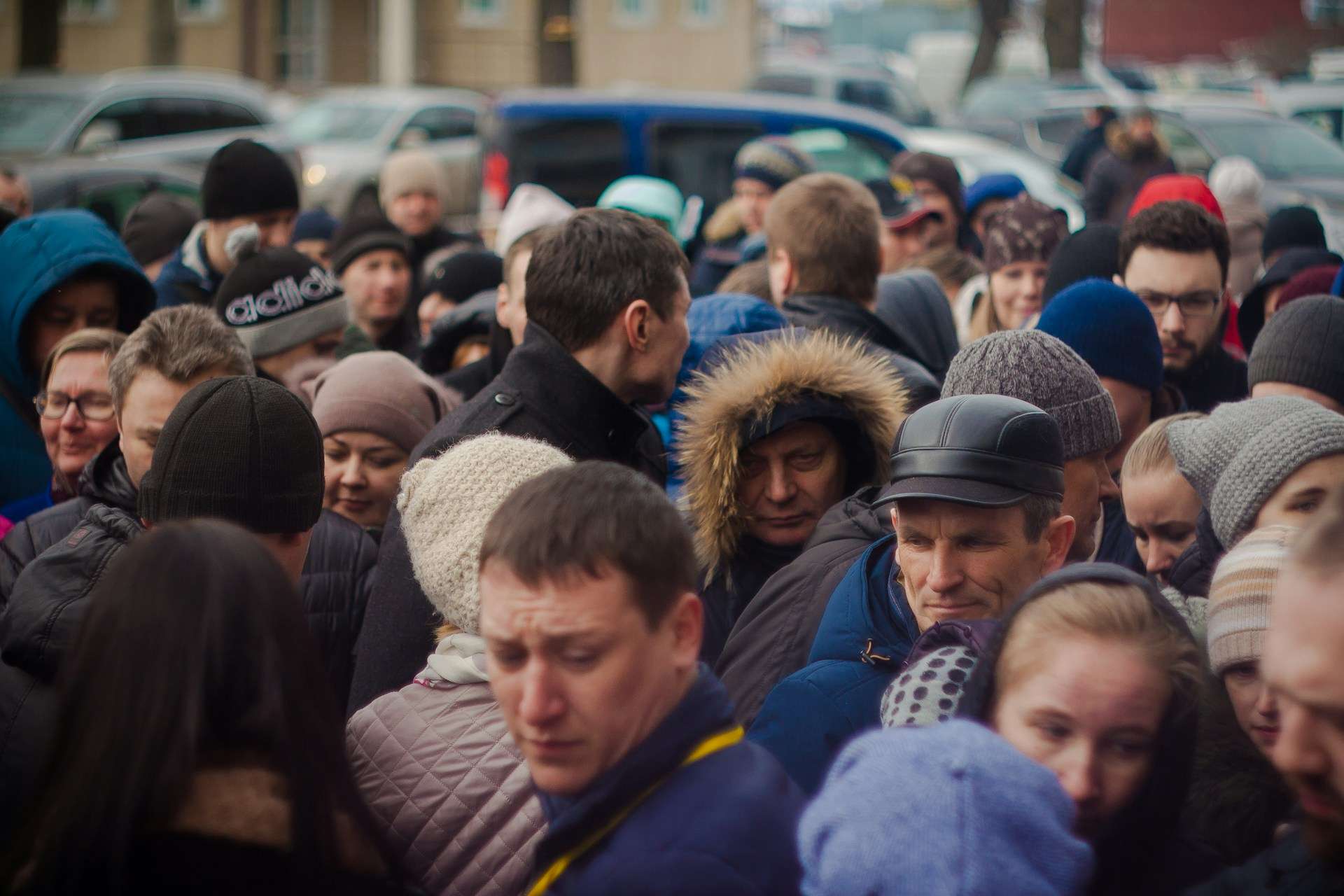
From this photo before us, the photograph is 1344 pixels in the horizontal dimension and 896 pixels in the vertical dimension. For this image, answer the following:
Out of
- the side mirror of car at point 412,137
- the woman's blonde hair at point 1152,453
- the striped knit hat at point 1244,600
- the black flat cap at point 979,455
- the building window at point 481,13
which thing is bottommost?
the striped knit hat at point 1244,600

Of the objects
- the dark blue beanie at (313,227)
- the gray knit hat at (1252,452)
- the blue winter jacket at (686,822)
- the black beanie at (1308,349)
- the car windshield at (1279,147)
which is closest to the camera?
the blue winter jacket at (686,822)

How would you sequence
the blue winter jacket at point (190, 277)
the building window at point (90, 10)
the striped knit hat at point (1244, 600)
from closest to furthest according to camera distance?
the striped knit hat at point (1244, 600) < the blue winter jacket at point (190, 277) < the building window at point (90, 10)

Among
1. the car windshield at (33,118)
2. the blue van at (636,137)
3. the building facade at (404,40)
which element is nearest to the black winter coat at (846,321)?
the blue van at (636,137)

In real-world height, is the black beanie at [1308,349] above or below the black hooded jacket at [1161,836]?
above

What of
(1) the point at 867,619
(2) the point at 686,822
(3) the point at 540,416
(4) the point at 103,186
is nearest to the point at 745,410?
(3) the point at 540,416

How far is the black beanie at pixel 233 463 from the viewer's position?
119 inches

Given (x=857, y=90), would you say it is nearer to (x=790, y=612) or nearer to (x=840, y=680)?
(x=790, y=612)

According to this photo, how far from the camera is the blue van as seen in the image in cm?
1280

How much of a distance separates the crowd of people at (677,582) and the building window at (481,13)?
33647mm

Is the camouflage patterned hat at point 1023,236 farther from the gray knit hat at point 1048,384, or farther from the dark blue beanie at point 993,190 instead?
the gray knit hat at point 1048,384

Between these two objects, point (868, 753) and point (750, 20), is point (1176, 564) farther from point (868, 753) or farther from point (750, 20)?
point (750, 20)

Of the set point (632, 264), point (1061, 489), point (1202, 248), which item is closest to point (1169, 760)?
point (1061, 489)

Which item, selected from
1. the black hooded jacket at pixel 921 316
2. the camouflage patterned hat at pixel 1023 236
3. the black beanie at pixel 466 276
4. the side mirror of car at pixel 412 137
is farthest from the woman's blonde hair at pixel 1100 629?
the side mirror of car at pixel 412 137

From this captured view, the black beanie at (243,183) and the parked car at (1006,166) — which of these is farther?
the parked car at (1006,166)
